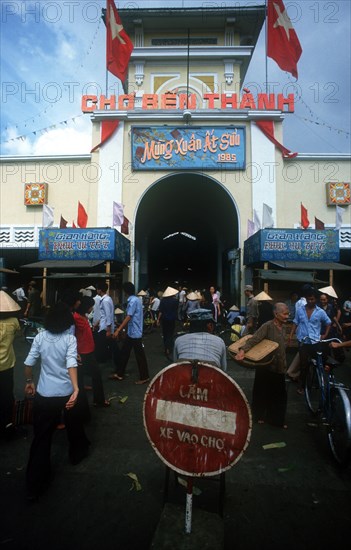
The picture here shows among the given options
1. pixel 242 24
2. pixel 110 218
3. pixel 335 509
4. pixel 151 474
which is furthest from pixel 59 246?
pixel 242 24

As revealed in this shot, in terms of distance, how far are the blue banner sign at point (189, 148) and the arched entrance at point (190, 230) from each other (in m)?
0.74

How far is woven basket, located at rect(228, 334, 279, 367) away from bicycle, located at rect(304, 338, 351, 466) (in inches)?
35.6

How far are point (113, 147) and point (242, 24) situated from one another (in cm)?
1316

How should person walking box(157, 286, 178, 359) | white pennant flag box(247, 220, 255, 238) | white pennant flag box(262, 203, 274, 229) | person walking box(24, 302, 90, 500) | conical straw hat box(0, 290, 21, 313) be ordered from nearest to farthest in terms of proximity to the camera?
person walking box(24, 302, 90, 500) < conical straw hat box(0, 290, 21, 313) < person walking box(157, 286, 178, 359) < white pennant flag box(262, 203, 274, 229) < white pennant flag box(247, 220, 255, 238)

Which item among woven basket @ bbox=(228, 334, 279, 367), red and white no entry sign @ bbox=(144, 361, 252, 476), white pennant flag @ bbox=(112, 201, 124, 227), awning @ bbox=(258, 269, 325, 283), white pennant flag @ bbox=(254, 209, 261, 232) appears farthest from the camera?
white pennant flag @ bbox=(254, 209, 261, 232)

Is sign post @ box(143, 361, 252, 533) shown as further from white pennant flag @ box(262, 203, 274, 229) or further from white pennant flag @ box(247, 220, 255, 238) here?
white pennant flag @ box(247, 220, 255, 238)

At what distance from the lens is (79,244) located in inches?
539

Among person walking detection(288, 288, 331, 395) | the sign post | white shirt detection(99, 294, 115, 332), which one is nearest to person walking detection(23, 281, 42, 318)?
white shirt detection(99, 294, 115, 332)

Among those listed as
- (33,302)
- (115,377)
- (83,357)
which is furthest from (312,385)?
(33,302)

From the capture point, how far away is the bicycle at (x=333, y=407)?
3.70 m

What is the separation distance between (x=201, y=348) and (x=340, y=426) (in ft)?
6.65

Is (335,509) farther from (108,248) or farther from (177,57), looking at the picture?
(177,57)

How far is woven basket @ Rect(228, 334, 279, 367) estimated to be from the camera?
14.4 ft

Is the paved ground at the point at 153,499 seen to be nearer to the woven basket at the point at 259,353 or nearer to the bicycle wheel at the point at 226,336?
the woven basket at the point at 259,353
